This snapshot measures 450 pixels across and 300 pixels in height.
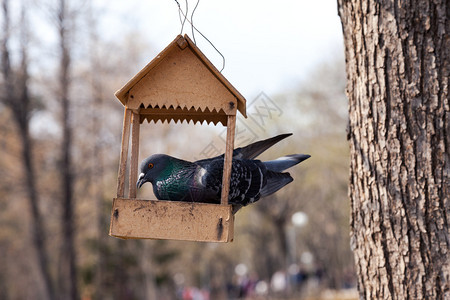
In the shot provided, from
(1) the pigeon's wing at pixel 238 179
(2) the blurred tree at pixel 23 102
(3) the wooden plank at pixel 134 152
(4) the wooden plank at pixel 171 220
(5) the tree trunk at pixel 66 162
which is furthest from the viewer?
(5) the tree trunk at pixel 66 162

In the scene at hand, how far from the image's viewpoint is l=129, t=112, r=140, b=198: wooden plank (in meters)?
3.18

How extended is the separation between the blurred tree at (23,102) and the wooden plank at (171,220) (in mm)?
11693

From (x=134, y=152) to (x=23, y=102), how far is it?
38.6 feet

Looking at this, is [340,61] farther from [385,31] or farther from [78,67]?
[385,31]

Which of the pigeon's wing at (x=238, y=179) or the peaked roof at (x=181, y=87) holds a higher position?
the peaked roof at (x=181, y=87)

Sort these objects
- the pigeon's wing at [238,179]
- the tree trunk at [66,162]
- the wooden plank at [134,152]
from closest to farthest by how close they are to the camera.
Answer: the pigeon's wing at [238,179] → the wooden plank at [134,152] → the tree trunk at [66,162]

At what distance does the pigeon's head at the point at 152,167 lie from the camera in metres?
3.10

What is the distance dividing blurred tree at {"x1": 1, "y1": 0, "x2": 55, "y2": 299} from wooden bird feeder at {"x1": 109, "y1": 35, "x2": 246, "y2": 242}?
1148 cm

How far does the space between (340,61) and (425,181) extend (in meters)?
20.8

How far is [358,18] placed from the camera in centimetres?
321

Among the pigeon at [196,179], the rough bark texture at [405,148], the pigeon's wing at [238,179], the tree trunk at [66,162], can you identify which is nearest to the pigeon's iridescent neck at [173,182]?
the pigeon at [196,179]

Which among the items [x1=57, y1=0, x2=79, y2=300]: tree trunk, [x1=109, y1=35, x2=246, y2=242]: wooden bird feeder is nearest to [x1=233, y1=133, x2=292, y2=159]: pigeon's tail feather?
[x1=109, y1=35, x2=246, y2=242]: wooden bird feeder

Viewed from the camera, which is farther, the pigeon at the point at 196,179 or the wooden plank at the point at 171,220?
the pigeon at the point at 196,179

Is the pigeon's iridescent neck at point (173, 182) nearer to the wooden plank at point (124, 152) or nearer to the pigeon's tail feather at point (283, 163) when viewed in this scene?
the wooden plank at point (124, 152)
